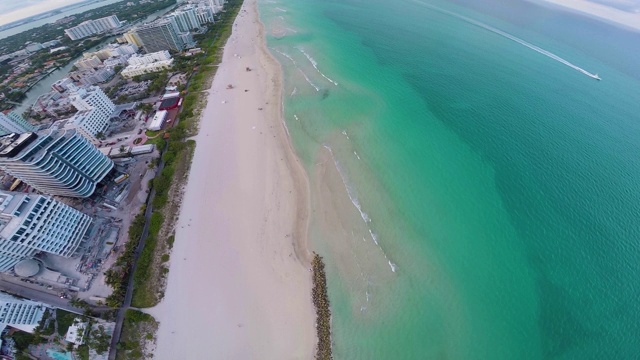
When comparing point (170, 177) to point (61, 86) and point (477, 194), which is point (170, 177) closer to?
point (477, 194)

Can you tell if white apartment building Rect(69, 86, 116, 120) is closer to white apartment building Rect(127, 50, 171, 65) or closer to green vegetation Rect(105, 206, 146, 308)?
white apartment building Rect(127, 50, 171, 65)

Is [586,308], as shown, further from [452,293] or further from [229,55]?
[229,55]

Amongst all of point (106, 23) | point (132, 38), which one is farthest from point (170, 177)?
point (106, 23)

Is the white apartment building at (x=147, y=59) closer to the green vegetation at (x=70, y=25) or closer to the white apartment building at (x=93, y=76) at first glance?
the white apartment building at (x=93, y=76)

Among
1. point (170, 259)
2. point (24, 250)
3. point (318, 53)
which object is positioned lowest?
point (170, 259)

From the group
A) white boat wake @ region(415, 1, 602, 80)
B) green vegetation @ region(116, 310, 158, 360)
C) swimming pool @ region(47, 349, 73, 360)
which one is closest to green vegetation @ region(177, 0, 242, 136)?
green vegetation @ region(116, 310, 158, 360)

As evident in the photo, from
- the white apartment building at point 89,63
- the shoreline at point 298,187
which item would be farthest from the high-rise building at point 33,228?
the white apartment building at point 89,63

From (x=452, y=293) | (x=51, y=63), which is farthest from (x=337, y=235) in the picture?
(x=51, y=63)
